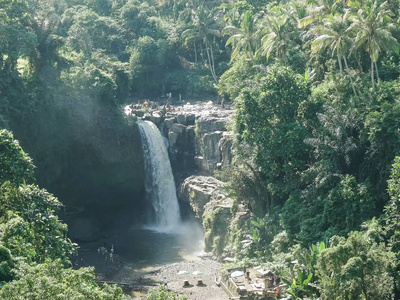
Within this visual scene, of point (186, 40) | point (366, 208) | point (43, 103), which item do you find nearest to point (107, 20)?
point (186, 40)

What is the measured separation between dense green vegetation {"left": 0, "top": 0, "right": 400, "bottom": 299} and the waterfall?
3.45m

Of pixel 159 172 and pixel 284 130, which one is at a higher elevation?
pixel 284 130

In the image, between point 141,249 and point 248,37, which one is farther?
point 248,37

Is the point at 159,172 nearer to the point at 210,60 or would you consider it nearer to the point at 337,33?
the point at 210,60

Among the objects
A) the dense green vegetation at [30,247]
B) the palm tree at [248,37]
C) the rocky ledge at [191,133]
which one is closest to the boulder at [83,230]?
the rocky ledge at [191,133]

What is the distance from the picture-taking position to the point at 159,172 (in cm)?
6266

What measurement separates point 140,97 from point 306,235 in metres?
39.9

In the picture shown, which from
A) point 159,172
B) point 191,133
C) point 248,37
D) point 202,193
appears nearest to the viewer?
point 202,193

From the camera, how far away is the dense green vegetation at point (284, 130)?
→ 105 feet

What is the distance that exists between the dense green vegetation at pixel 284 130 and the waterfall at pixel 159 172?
11.3 ft

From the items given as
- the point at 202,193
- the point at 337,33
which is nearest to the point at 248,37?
the point at 202,193

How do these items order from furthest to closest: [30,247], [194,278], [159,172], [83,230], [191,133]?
[159,172] < [191,133] < [83,230] < [194,278] < [30,247]

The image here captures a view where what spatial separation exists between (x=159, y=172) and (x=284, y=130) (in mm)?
19530

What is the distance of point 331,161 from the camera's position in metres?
42.9
